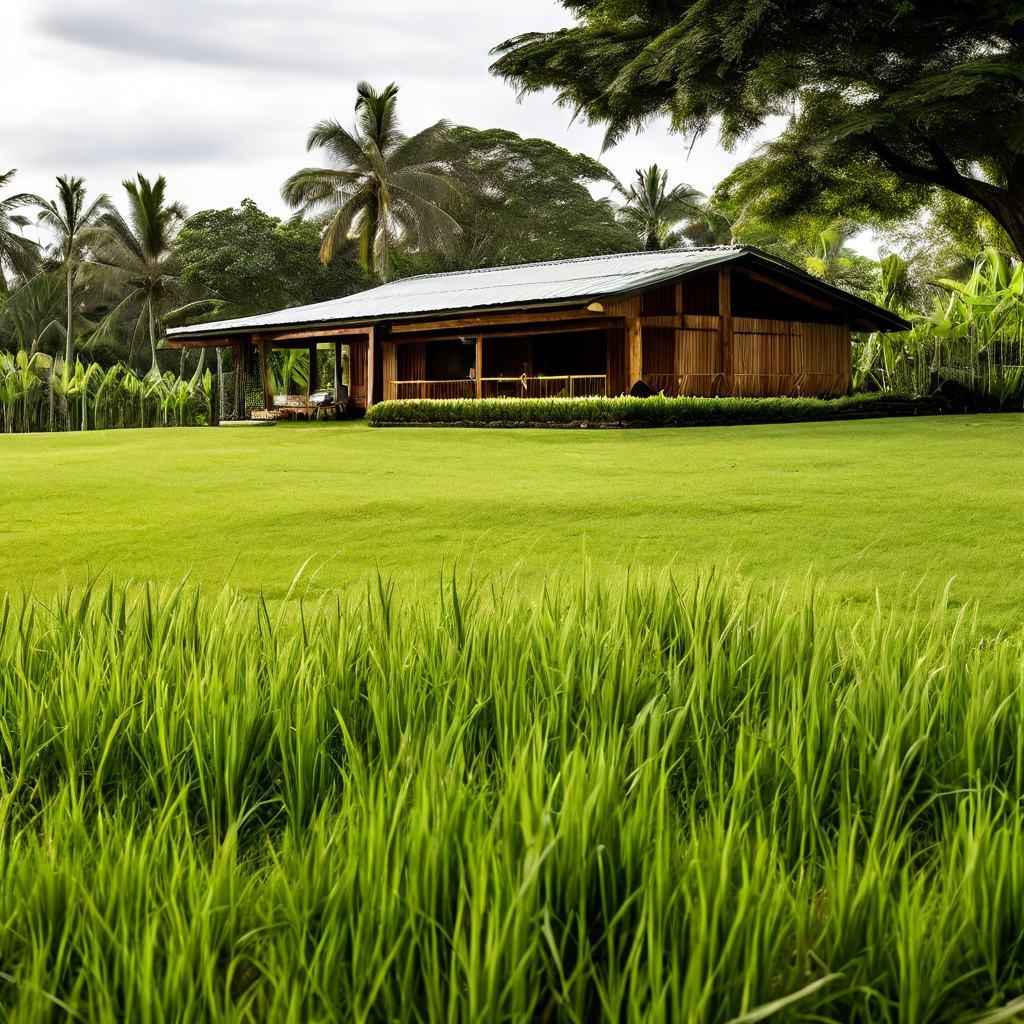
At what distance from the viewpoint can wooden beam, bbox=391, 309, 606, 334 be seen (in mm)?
21844

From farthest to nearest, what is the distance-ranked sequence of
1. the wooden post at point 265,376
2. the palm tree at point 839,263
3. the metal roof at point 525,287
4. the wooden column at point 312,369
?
the palm tree at point 839,263 → the wooden column at point 312,369 → the wooden post at point 265,376 → the metal roof at point 525,287

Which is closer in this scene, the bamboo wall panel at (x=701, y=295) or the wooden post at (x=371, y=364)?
Result: the bamboo wall panel at (x=701, y=295)

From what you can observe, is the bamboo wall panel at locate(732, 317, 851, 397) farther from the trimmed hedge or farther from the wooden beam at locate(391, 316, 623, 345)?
the wooden beam at locate(391, 316, 623, 345)

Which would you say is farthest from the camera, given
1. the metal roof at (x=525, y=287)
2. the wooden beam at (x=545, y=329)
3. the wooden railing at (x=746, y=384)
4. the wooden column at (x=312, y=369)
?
the wooden column at (x=312, y=369)

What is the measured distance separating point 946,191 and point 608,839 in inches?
950

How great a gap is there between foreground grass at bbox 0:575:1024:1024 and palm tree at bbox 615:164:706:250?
5155 centimetres

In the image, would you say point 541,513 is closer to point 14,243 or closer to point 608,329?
point 608,329

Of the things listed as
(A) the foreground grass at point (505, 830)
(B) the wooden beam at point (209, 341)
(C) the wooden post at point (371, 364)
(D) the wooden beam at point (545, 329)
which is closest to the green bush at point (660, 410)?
(D) the wooden beam at point (545, 329)

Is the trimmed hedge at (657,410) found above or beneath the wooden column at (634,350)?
beneath

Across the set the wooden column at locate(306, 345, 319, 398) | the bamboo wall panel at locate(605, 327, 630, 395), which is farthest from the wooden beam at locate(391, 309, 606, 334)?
the wooden column at locate(306, 345, 319, 398)

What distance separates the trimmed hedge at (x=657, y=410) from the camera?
61.8 ft

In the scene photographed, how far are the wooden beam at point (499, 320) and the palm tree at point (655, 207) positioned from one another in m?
29.1

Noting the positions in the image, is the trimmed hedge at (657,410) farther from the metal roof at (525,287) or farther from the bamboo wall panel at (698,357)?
the bamboo wall panel at (698,357)

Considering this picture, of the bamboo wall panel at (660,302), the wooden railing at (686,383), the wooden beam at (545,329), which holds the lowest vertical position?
the wooden railing at (686,383)
